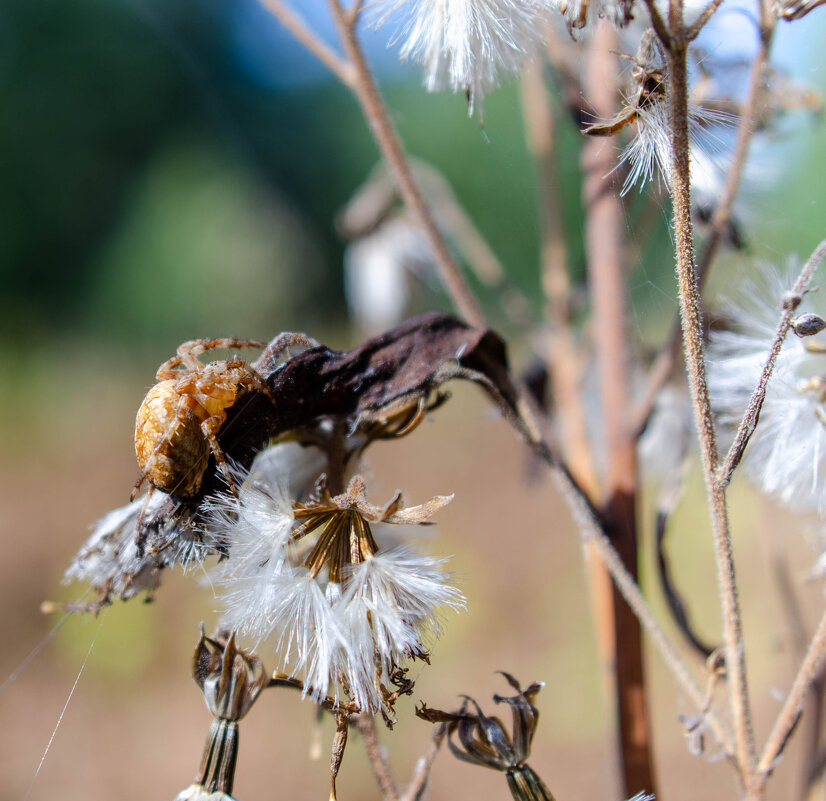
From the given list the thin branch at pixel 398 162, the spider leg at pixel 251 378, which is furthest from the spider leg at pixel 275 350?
the thin branch at pixel 398 162

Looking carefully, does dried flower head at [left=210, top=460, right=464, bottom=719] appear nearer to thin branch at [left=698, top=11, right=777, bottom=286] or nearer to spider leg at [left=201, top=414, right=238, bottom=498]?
spider leg at [left=201, top=414, right=238, bottom=498]

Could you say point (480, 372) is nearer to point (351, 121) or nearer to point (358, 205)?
point (358, 205)

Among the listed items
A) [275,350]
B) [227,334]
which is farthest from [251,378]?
[227,334]

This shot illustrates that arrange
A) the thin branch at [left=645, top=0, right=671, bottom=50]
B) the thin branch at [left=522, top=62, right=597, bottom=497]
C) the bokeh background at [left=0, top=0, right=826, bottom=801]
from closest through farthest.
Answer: the thin branch at [left=645, top=0, right=671, bottom=50] → the thin branch at [left=522, top=62, right=597, bottom=497] → the bokeh background at [left=0, top=0, right=826, bottom=801]

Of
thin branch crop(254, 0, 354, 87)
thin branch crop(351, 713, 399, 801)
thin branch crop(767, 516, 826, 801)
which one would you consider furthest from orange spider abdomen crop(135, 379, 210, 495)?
thin branch crop(767, 516, 826, 801)

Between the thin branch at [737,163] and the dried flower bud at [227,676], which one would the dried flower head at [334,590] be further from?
the thin branch at [737,163]
